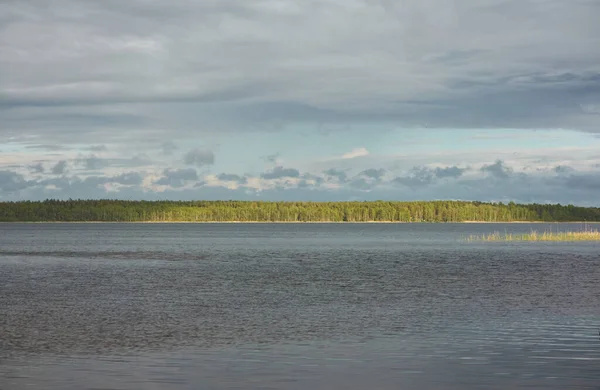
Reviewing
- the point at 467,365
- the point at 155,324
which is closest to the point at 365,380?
the point at 467,365

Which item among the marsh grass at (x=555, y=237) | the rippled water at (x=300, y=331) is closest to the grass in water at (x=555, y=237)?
the marsh grass at (x=555, y=237)

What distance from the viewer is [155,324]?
116 feet

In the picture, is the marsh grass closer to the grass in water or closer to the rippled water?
the grass in water

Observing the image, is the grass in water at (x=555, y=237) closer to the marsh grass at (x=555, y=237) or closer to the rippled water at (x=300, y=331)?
the marsh grass at (x=555, y=237)

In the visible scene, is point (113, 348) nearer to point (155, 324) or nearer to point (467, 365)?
point (155, 324)

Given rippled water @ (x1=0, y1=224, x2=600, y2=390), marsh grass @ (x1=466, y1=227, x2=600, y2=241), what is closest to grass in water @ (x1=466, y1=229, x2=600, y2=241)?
marsh grass @ (x1=466, y1=227, x2=600, y2=241)

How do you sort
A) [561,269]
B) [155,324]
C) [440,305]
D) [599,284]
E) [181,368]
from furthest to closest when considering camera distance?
[561,269], [599,284], [440,305], [155,324], [181,368]

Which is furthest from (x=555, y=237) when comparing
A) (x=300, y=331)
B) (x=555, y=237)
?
(x=300, y=331)

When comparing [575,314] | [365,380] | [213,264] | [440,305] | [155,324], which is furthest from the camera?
[213,264]

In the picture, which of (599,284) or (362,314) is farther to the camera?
(599,284)

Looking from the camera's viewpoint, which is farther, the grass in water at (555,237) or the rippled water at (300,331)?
the grass in water at (555,237)

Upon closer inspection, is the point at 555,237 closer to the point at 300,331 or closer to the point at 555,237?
the point at 555,237

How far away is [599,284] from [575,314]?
1907 cm

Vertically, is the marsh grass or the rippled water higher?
the marsh grass
